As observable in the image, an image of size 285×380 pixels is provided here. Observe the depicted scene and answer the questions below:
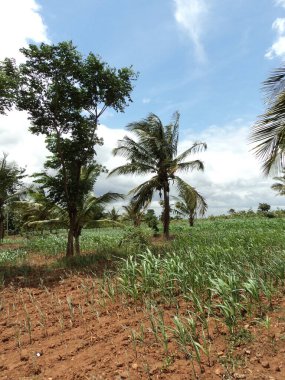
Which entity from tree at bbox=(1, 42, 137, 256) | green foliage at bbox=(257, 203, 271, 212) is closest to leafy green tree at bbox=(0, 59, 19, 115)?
tree at bbox=(1, 42, 137, 256)

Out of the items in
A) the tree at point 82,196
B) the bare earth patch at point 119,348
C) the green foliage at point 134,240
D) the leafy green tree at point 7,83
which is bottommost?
the bare earth patch at point 119,348

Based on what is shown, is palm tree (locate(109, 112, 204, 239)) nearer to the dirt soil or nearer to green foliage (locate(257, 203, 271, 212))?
the dirt soil

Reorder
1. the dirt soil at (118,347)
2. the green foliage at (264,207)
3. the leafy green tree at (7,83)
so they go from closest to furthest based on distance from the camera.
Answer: the dirt soil at (118,347), the leafy green tree at (7,83), the green foliage at (264,207)

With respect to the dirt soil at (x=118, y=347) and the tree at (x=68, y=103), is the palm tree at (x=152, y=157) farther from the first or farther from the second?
the dirt soil at (x=118, y=347)

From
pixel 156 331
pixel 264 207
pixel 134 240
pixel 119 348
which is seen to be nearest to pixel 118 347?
pixel 119 348

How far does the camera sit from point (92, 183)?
14.8m

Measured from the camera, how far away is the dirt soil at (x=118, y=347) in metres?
3.42

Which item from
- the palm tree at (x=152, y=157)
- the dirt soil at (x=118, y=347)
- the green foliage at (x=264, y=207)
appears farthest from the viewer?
the green foliage at (x=264, y=207)

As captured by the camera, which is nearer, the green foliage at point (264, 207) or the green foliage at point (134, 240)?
the green foliage at point (134, 240)

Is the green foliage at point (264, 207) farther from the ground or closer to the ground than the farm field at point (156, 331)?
farther from the ground

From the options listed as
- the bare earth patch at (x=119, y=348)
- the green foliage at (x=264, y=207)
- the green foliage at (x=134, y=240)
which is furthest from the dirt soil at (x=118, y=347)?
the green foliage at (x=264, y=207)

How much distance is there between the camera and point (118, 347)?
4059mm

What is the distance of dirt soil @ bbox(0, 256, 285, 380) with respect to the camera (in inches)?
135

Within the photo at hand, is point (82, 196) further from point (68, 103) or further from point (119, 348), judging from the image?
point (119, 348)
